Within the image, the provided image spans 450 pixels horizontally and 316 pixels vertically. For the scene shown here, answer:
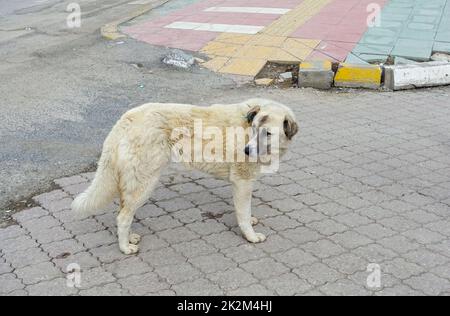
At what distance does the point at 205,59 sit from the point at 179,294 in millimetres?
6094

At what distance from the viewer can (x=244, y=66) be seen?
8758mm

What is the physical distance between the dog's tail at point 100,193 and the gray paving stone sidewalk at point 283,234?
1.14ft

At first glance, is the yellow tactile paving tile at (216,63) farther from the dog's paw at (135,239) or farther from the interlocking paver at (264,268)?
the interlocking paver at (264,268)

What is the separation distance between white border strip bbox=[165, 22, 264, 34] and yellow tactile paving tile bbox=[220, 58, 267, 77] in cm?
151

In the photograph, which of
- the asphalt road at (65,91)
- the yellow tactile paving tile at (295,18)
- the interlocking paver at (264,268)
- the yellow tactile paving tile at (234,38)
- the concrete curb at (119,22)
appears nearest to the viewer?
the interlocking paver at (264,268)

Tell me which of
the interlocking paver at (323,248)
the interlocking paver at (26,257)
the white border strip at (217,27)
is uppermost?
the white border strip at (217,27)

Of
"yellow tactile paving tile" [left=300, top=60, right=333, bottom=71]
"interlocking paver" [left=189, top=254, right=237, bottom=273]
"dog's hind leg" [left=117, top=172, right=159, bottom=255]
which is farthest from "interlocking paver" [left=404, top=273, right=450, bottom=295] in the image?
"yellow tactile paving tile" [left=300, top=60, right=333, bottom=71]

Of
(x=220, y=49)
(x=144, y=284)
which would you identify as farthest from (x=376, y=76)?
(x=144, y=284)

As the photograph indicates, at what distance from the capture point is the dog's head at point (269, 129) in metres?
3.81

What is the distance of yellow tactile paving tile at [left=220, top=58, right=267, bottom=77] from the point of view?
8539 millimetres

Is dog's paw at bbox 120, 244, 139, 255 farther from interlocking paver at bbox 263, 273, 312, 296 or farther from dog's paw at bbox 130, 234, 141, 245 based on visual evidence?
interlocking paver at bbox 263, 273, 312, 296

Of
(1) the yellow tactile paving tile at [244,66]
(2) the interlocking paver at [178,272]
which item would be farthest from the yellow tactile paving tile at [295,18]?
(2) the interlocking paver at [178,272]
